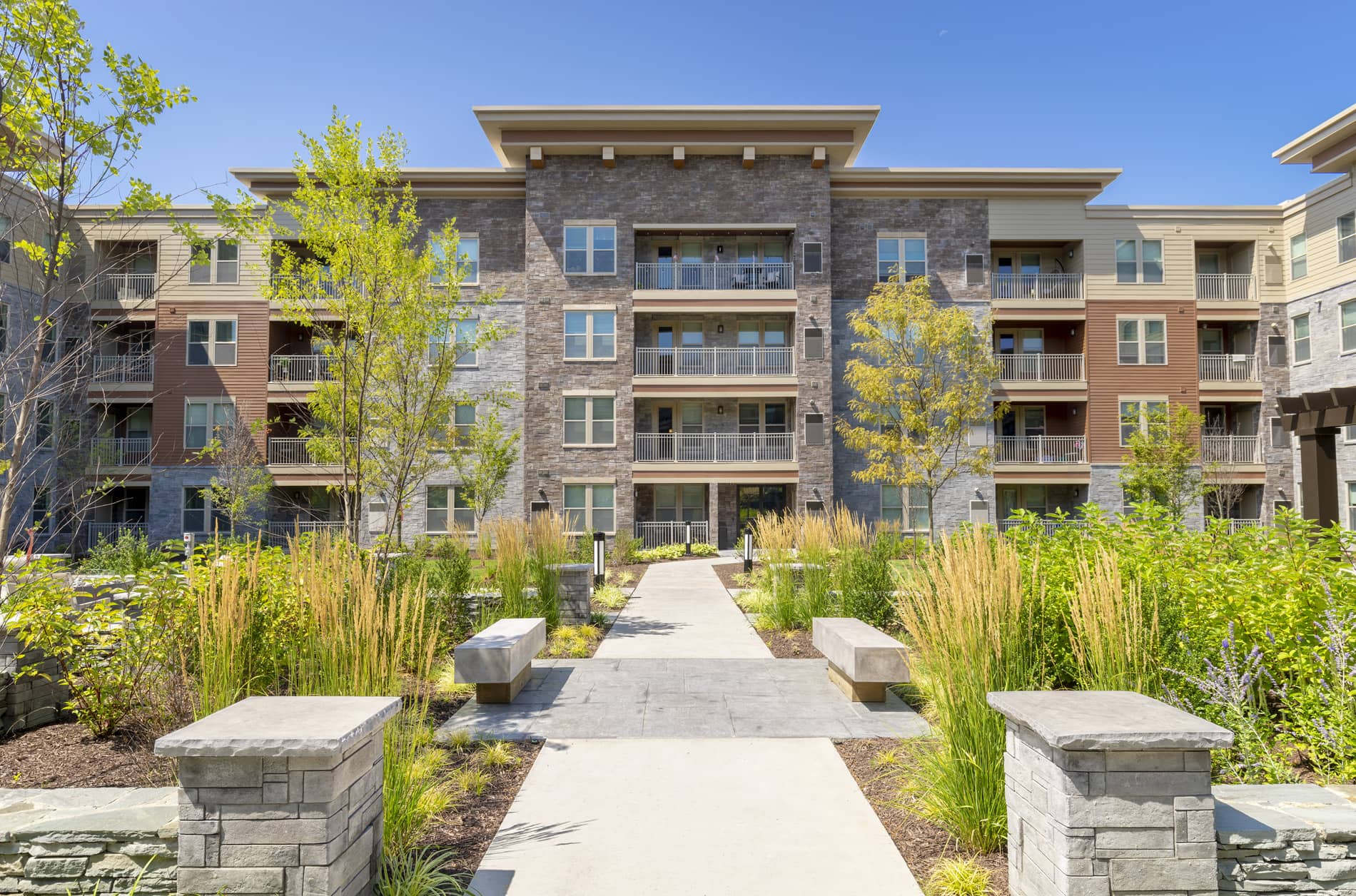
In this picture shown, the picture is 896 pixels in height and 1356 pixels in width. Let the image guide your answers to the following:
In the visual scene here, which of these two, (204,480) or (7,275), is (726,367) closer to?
(204,480)

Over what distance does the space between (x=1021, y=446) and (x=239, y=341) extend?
2628 centimetres

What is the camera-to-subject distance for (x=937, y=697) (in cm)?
434

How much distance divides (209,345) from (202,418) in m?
2.44

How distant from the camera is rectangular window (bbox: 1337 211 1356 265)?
22141 mm

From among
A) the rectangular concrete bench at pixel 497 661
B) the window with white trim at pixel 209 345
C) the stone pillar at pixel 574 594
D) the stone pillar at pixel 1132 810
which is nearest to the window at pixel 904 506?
the stone pillar at pixel 574 594

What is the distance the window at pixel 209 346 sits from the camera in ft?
81.7

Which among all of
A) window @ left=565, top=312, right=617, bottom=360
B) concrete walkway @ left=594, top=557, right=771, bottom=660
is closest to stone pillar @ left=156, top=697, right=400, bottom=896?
concrete walkway @ left=594, top=557, right=771, bottom=660

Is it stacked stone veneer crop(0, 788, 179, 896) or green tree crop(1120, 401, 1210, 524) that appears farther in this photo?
green tree crop(1120, 401, 1210, 524)

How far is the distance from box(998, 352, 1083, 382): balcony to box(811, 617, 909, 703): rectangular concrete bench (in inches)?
796

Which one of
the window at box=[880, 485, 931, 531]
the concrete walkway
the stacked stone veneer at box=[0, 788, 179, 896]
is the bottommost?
the concrete walkway

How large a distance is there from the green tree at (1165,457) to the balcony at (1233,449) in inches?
29.4

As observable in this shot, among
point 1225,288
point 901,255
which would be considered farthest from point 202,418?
point 1225,288

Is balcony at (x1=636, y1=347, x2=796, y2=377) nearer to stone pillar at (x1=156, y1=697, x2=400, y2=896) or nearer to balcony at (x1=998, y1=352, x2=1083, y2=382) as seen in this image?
balcony at (x1=998, y1=352, x2=1083, y2=382)

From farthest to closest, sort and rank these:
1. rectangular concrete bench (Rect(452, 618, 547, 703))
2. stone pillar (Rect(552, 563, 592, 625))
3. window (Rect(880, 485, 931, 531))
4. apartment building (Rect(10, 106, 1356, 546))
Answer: apartment building (Rect(10, 106, 1356, 546)) < window (Rect(880, 485, 931, 531)) < stone pillar (Rect(552, 563, 592, 625)) < rectangular concrete bench (Rect(452, 618, 547, 703))
